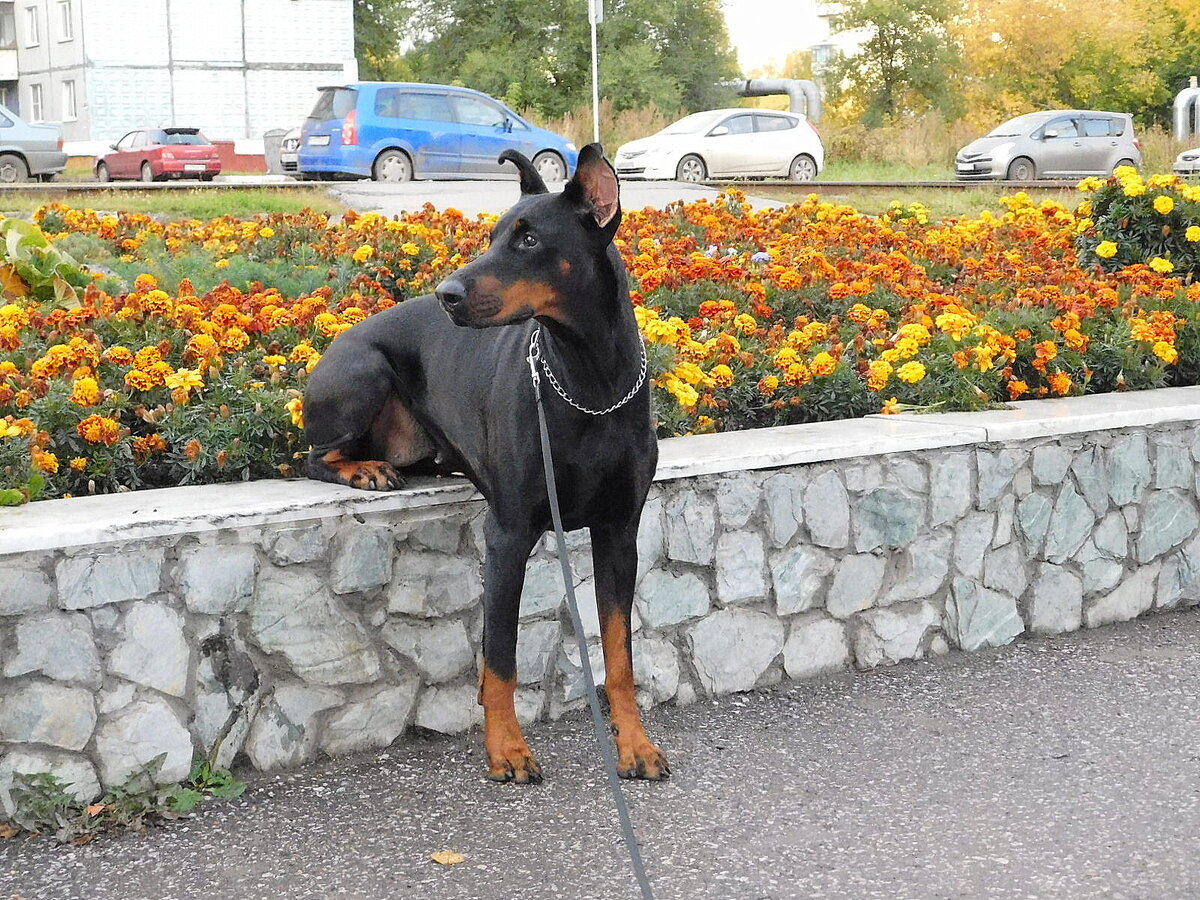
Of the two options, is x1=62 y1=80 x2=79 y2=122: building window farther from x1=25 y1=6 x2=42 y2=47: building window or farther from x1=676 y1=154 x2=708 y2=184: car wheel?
x1=676 y1=154 x2=708 y2=184: car wheel

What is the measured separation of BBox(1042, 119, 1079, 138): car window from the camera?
2643cm

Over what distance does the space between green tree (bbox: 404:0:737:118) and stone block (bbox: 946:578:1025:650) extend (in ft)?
125

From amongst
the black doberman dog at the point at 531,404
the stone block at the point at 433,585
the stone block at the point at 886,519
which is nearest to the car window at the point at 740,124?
the stone block at the point at 886,519

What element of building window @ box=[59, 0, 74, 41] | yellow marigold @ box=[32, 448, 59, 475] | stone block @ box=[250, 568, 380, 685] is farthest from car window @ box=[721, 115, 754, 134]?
building window @ box=[59, 0, 74, 41]

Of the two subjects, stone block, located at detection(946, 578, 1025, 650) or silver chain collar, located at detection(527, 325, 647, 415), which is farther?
stone block, located at detection(946, 578, 1025, 650)

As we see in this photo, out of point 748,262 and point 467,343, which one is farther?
point 748,262

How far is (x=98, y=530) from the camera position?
12.1 ft

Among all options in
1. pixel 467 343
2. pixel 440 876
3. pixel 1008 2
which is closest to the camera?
pixel 440 876

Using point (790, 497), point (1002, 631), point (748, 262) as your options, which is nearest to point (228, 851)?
point (790, 497)

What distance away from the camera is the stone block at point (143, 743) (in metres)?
3.72

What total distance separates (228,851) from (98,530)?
0.88m

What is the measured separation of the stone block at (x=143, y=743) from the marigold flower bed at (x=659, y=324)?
705 mm

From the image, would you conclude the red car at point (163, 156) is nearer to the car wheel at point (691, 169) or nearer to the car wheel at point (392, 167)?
the car wheel at point (392, 167)

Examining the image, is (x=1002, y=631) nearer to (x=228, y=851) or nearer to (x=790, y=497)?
(x=790, y=497)
